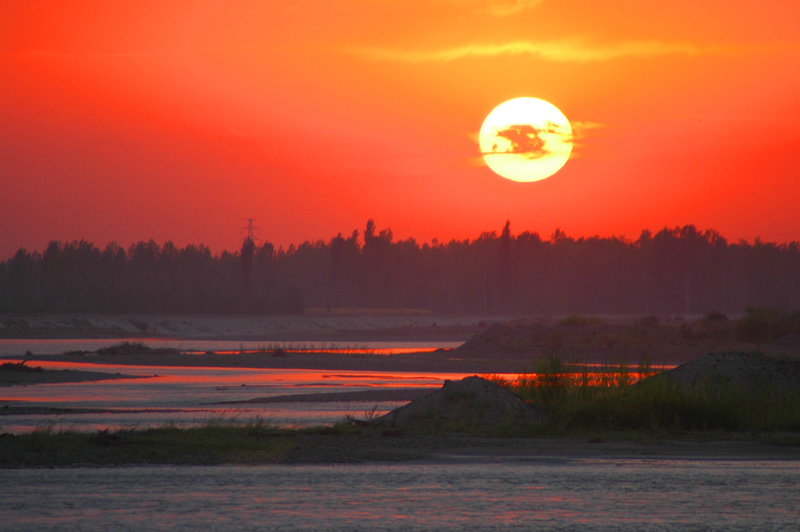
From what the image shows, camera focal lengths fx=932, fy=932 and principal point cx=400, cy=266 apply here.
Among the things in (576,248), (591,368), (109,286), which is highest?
(576,248)

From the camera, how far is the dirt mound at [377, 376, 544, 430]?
20.6 meters

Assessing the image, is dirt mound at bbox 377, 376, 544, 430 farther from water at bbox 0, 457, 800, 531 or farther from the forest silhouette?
the forest silhouette

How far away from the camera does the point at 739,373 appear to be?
2316 cm

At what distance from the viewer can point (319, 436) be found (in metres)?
18.5

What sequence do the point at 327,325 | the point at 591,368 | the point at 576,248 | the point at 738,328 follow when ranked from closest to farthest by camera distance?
the point at 591,368
the point at 738,328
the point at 327,325
the point at 576,248

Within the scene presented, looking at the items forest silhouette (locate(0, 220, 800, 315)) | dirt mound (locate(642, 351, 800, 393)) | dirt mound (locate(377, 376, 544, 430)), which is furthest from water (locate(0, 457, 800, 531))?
forest silhouette (locate(0, 220, 800, 315))

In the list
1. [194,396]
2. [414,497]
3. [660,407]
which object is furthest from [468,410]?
[194,396]

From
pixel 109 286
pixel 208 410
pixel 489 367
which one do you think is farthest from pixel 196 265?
pixel 208 410

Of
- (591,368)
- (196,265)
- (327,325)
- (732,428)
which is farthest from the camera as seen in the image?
(196,265)

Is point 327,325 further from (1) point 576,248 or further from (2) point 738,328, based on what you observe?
(1) point 576,248

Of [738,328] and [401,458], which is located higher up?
[738,328]

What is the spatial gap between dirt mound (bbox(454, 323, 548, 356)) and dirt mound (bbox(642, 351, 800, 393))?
33.9 metres

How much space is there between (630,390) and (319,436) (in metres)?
7.30

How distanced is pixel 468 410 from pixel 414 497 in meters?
9.22
